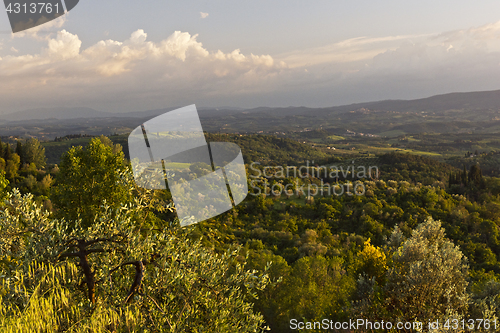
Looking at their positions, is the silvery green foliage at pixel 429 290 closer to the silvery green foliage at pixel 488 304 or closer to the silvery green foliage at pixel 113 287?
the silvery green foliage at pixel 488 304

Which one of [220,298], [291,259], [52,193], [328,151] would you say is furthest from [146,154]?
[328,151]

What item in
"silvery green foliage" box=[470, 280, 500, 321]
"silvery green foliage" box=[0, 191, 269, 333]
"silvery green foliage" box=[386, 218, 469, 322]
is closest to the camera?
"silvery green foliage" box=[0, 191, 269, 333]

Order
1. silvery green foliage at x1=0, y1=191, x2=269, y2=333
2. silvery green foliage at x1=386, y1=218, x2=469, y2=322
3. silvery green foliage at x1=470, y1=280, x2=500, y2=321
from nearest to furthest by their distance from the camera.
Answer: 1. silvery green foliage at x1=0, y1=191, x2=269, y2=333
2. silvery green foliage at x1=470, y1=280, x2=500, y2=321
3. silvery green foliage at x1=386, y1=218, x2=469, y2=322

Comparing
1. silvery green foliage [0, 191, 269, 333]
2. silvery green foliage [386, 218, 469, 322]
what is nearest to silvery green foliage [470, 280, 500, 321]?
silvery green foliage [386, 218, 469, 322]

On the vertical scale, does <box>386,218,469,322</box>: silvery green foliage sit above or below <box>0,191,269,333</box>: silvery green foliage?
below

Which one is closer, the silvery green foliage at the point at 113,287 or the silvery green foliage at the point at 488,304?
the silvery green foliage at the point at 113,287

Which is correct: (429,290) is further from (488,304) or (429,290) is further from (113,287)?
(113,287)

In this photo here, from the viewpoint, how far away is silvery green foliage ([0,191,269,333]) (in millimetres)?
4758

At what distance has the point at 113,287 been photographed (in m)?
5.60

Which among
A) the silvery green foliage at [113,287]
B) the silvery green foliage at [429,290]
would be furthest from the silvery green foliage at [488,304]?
the silvery green foliage at [113,287]

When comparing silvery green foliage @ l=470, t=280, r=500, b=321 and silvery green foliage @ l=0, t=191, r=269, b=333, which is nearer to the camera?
silvery green foliage @ l=0, t=191, r=269, b=333

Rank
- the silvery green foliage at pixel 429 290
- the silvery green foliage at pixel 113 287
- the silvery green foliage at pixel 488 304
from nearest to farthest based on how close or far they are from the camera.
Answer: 1. the silvery green foliage at pixel 113 287
2. the silvery green foliage at pixel 488 304
3. the silvery green foliage at pixel 429 290

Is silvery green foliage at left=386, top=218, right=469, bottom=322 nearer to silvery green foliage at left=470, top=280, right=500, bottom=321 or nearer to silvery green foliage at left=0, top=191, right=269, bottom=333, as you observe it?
silvery green foliage at left=470, top=280, right=500, bottom=321

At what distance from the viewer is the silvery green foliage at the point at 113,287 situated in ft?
15.6
